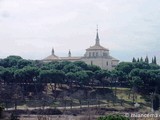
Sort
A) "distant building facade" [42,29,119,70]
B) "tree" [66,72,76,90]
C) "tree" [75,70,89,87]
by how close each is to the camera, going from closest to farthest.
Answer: "tree" [75,70,89,87]
"tree" [66,72,76,90]
"distant building facade" [42,29,119,70]

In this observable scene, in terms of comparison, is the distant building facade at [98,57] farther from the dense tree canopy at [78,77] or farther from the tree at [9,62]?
the dense tree canopy at [78,77]

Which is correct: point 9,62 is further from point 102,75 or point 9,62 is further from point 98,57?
point 98,57

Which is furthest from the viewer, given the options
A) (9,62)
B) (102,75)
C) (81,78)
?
(9,62)

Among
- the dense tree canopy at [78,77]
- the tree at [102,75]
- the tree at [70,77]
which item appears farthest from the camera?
the tree at [102,75]

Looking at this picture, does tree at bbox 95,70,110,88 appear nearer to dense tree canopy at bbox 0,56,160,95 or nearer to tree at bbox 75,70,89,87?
dense tree canopy at bbox 0,56,160,95

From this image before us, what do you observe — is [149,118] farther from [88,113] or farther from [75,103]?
[75,103]

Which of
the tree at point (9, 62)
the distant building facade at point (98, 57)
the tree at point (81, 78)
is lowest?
the tree at point (81, 78)

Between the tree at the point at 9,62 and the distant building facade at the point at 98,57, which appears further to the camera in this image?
the distant building facade at the point at 98,57

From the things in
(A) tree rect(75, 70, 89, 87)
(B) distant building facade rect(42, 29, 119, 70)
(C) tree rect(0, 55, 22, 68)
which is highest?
(B) distant building facade rect(42, 29, 119, 70)

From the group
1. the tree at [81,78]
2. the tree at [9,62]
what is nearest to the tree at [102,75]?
the tree at [81,78]

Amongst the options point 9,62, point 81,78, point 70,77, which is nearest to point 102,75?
point 81,78

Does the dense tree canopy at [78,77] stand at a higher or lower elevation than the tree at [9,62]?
lower

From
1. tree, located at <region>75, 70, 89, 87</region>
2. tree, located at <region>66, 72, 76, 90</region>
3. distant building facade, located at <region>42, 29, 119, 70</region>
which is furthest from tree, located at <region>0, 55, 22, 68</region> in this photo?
distant building facade, located at <region>42, 29, 119, 70</region>

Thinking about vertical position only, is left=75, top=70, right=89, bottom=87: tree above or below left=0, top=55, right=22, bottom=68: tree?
below
